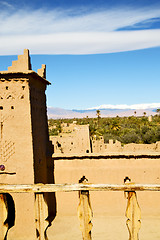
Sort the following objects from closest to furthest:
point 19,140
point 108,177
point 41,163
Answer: point 19,140 < point 41,163 < point 108,177

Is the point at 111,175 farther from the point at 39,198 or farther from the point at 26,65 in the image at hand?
the point at 39,198

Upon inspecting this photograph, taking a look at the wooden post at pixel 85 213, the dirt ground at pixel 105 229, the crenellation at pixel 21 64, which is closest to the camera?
the wooden post at pixel 85 213

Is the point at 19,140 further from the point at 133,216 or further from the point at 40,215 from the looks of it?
the point at 133,216

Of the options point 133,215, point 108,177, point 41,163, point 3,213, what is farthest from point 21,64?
point 133,215

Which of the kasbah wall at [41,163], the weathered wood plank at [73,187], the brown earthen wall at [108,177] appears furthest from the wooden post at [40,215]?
the brown earthen wall at [108,177]

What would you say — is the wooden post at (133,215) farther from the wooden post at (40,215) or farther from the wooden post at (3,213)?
the wooden post at (3,213)

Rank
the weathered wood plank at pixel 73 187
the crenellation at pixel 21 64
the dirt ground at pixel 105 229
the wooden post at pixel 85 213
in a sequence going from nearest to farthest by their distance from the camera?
the weathered wood plank at pixel 73 187 → the wooden post at pixel 85 213 → the dirt ground at pixel 105 229 → the crenellation at pixel 21 64

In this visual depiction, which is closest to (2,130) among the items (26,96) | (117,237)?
(26,96)

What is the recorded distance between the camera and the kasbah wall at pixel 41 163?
9281 mm

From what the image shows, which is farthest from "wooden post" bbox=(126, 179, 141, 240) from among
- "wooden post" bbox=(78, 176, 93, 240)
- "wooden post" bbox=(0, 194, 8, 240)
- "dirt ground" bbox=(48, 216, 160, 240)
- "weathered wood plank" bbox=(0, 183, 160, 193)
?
"dirt ground" bbox=(48, 216, 160, 240)

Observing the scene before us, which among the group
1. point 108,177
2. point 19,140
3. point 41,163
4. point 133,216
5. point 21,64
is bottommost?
point 108,177

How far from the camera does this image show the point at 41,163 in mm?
10336

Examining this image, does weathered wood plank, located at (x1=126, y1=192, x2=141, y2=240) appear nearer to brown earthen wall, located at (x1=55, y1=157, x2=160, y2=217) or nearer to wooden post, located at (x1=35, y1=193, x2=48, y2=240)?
wooden post, located at (x1=35, y1=193, x2=48, y2=240)

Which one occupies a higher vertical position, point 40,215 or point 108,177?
point 40,215
